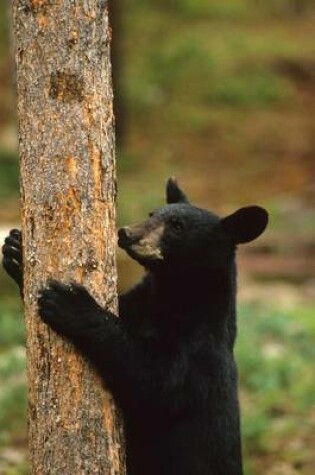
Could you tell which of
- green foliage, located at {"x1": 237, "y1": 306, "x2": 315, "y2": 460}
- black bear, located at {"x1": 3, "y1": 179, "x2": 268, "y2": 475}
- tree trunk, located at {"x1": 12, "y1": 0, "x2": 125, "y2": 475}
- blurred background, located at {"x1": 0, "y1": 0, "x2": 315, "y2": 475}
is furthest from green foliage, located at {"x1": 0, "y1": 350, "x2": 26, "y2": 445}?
tree trunk, located at {"x1": 12, "y1": 0, "x2": 125, "y2": 475}

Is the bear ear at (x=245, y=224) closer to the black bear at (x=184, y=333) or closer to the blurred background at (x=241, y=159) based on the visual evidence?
the black bear at (x=184, y=333)

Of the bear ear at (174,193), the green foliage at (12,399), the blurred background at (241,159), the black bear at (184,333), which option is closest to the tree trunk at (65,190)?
the black bear at (184,333)

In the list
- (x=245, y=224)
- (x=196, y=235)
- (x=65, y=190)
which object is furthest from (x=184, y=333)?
(x=65, y=190)

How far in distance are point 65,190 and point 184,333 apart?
954mm

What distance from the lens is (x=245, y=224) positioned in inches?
203

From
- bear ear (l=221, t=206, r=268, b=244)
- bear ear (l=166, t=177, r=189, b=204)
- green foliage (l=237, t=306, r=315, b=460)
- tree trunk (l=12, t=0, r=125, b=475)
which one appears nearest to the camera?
tree trunk (l=12, t=0, r=125, b=475)

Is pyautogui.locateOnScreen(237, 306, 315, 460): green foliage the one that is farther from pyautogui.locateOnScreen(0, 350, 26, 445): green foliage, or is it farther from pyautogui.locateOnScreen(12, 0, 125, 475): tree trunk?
pyautogui.locateOnScreen(12, 0, 125, 475): tree trunk

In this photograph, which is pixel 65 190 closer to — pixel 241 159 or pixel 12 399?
pixel 12 399

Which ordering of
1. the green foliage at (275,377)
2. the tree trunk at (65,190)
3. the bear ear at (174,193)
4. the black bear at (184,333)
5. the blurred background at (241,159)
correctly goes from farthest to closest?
1. the blurred background at (241,159)
2. the green foliage at (275,377)
3. the bear ear at (174,193)
4. the black bear at (184,333)
5. the tree trunk at (65,190)

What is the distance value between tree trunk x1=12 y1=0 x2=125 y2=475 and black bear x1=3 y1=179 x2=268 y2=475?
1.28ft

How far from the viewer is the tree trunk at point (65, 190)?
14.5ft

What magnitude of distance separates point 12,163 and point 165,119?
609 centimetres

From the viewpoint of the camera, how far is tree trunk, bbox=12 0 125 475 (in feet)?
14.5

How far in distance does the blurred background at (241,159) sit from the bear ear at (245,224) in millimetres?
2788
